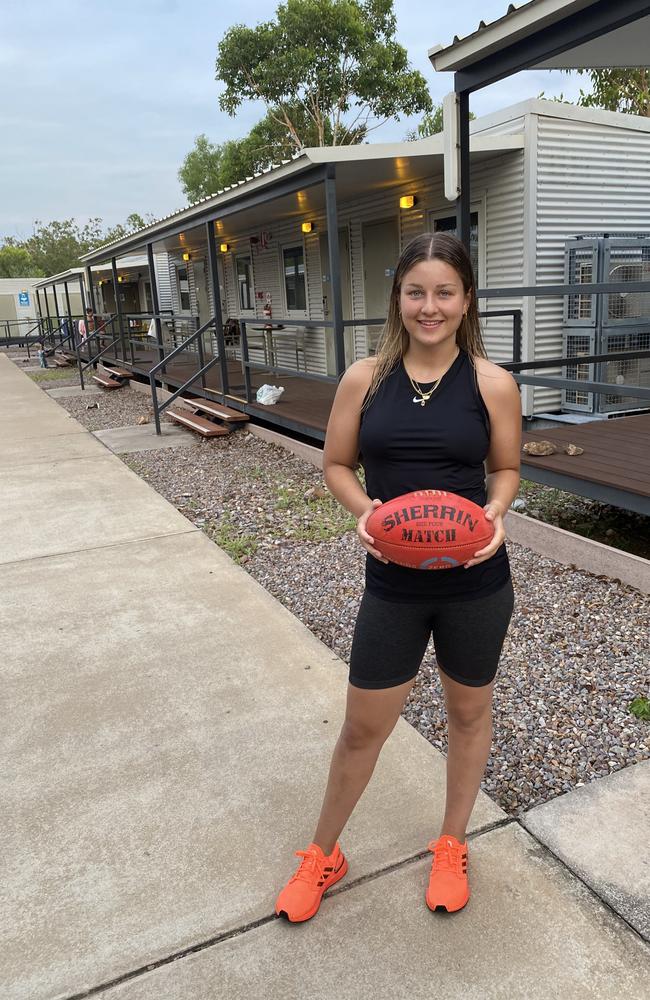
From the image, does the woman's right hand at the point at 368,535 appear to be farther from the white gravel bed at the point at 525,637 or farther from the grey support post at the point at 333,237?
the grey support post at the point at 333,237

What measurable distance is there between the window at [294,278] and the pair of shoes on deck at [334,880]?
1050 centimetres

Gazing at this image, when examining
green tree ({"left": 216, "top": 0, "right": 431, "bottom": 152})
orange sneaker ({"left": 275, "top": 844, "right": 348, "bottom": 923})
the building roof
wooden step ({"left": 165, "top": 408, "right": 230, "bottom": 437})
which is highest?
green tree ({"left": 216, "top": 0, "right": 431, "bottom": 152})

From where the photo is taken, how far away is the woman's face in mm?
1638

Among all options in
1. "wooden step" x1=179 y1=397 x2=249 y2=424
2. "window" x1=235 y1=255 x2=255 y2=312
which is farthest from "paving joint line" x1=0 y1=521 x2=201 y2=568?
"window" x1=235 y1=255 x2=255 y2=312

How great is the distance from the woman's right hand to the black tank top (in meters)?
0.04

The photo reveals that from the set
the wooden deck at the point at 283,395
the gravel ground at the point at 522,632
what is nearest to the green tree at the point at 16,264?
the wooden deck at the point at 283,395

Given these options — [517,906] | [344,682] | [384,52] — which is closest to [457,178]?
[344,682]

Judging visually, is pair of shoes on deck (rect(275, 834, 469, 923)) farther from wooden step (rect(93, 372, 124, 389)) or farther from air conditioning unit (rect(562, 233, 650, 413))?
wooden step (rect(93, 372, 124, 389))

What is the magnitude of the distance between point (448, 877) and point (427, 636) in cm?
66

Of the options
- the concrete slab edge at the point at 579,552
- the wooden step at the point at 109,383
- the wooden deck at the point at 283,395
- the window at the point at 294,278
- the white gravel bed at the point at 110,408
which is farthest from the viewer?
the wooden step at the point at 109,383

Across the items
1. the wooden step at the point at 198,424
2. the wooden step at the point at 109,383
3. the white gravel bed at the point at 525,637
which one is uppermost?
the wooden step at the point at 109,383

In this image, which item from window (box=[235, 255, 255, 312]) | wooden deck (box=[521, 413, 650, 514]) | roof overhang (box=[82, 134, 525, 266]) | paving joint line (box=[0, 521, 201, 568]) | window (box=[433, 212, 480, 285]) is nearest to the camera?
wooden deck (box=[521, 413, 650, 514])

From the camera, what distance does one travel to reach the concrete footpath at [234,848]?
1760mm

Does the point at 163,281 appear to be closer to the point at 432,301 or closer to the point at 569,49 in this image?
the point at 569,49
